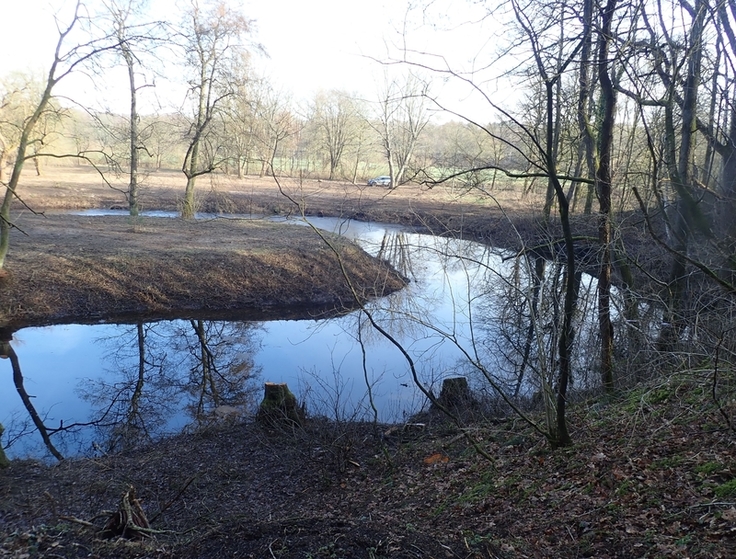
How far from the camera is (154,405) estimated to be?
9906 millimetres

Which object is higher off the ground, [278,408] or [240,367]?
[278,408]

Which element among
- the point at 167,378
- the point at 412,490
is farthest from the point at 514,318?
the point at 167,378

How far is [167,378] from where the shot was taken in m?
11.2

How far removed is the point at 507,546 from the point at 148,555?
2746 mm

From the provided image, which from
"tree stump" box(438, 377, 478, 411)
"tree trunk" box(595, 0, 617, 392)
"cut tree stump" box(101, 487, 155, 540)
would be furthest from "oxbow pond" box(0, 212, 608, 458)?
"cut tree stump" box(101, 487, 155, 540)

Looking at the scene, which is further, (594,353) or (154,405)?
(154,405)

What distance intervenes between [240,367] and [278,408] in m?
3.99

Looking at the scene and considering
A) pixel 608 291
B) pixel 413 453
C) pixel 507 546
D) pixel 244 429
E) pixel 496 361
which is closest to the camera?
pixel 507 546

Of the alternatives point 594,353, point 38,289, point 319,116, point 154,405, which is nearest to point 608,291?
point 594,353

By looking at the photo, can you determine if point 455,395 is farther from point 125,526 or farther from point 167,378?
point 167,378

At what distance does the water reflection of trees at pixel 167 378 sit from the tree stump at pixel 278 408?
54.6 inches

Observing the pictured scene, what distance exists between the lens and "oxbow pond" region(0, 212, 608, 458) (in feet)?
28.1

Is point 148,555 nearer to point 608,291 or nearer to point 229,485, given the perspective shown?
point 229,485

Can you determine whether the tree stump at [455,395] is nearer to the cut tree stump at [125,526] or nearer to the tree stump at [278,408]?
the tree stump at [278,408]
